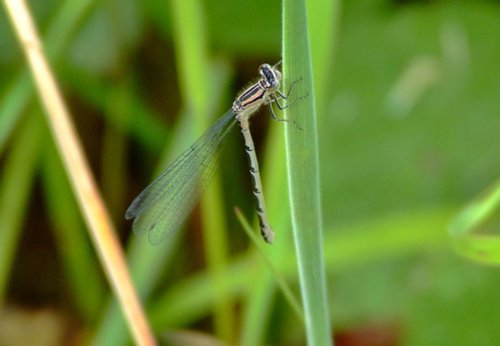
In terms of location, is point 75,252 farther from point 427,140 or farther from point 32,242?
point 427,140

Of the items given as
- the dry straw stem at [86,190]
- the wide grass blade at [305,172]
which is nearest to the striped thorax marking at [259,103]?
the dry straw stem at [86,190]

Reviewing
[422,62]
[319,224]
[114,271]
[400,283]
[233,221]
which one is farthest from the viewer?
[233,221]

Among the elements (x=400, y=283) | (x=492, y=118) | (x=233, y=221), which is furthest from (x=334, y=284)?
(x=492, y=118)

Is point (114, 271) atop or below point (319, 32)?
below

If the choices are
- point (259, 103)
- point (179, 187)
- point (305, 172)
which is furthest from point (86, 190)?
point (305, 172)

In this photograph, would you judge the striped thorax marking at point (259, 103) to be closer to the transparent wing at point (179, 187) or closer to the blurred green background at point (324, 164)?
the transparent wing at point (179, 187)

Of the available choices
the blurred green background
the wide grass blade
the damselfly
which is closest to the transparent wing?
the damselfly
